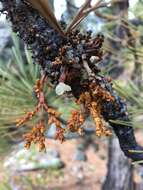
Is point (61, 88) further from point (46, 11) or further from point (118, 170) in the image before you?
point (118, 170)

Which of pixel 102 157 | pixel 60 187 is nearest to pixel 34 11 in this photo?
pixel 60 187

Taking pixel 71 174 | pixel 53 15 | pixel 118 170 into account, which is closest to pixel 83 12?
pixel 53 15

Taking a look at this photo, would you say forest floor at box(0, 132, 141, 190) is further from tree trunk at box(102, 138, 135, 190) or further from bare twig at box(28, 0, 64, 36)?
bare twig at box(28, 0, 64, 36)

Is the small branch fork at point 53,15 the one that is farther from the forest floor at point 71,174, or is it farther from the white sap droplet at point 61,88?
the forest floor at point 71,174

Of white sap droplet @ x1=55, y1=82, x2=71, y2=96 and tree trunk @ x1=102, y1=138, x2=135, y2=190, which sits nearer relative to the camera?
white sap droplet @ x1=55, y1=82, x2=71, y2=96

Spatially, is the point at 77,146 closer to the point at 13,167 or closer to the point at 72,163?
the point at 72,163

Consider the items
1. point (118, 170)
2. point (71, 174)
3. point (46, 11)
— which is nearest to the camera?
point (46, 11)

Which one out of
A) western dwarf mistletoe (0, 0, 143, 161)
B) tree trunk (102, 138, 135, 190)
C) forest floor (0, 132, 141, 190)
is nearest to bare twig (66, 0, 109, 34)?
western dwarf mistletoe (0, 0, 143, 161)

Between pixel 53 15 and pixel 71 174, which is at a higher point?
pixel 53 15
